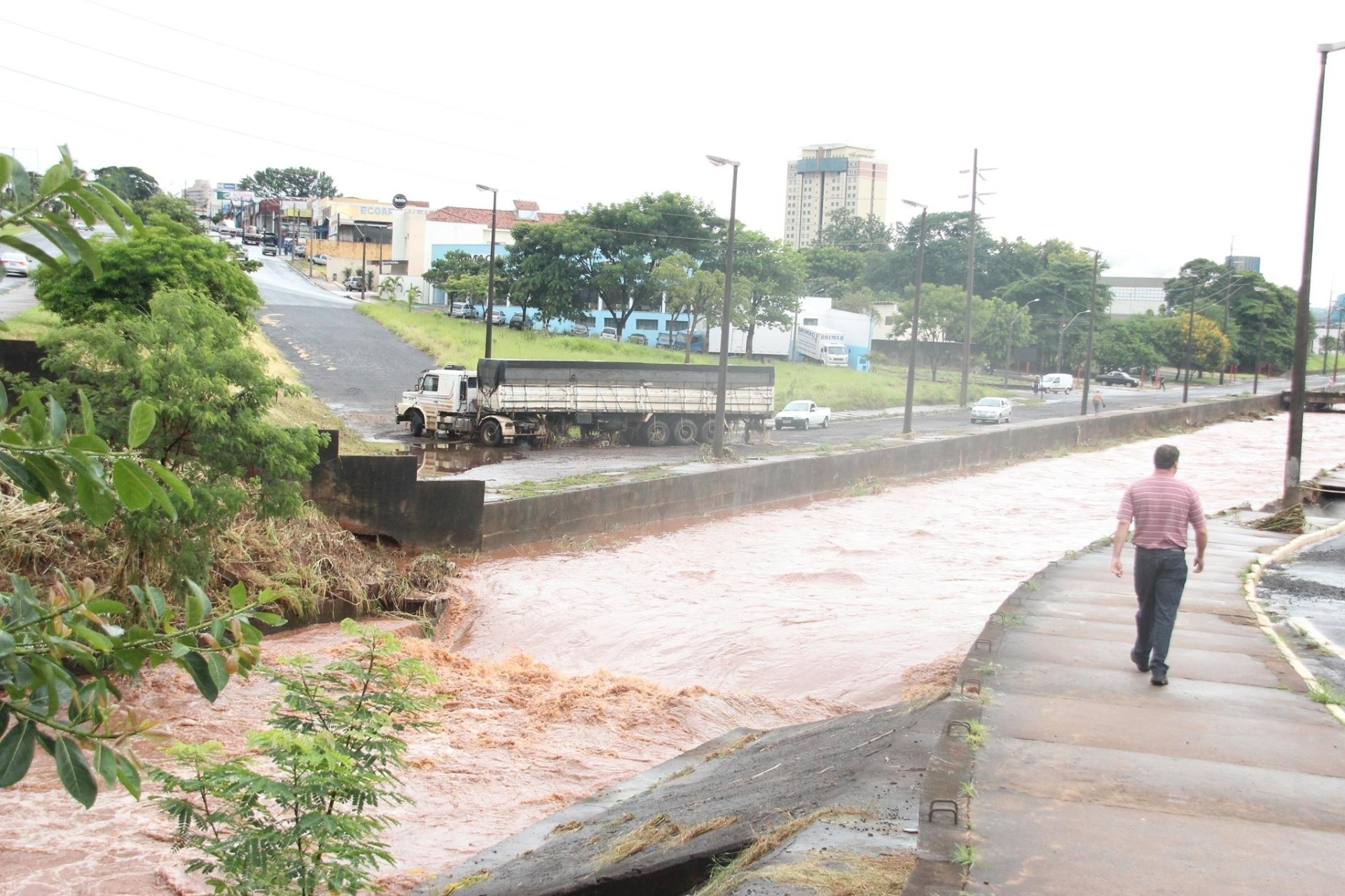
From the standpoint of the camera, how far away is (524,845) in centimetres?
840

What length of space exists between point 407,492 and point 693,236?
167ft

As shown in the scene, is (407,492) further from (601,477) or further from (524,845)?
(524,845)

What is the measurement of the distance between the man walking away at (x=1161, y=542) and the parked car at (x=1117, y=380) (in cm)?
8735

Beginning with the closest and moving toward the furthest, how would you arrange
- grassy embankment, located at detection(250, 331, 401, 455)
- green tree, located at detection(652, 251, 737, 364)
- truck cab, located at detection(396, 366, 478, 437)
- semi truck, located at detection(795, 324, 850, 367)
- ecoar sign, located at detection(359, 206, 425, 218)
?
grassy embankment, located at detection(250, 331, 401, 455)
truck cab, located at detection(396, 366, 478, 437)
green tree, located at detection(652, 251, 737, 364)
semi truck, located at detection(795, 324, 850, 367)
ecoar sign, located at detection(359, 206, 425, 218)

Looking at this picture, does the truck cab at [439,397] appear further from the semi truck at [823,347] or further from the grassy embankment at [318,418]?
the semi truck at [823,347]

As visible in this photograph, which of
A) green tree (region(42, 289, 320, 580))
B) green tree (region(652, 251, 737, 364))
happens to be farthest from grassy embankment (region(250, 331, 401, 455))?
green tree (region(652, 251, 737, 364))

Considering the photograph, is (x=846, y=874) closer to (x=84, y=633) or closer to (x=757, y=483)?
(x=84, y=633)

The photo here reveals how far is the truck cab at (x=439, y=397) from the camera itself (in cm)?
3412

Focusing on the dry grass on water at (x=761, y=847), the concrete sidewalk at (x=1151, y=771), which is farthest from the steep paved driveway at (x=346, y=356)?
the dry grass on water at (x=761, y=847)

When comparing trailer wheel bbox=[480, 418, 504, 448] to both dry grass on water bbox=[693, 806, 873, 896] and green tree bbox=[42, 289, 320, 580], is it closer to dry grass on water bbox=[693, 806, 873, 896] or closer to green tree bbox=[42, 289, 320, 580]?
green tree bbox=[42, 289, 320, 580]

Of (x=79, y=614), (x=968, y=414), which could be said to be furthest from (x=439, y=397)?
(x=79, y=614)

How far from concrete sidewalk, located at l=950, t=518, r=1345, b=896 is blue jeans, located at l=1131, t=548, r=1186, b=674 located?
0.30 metres

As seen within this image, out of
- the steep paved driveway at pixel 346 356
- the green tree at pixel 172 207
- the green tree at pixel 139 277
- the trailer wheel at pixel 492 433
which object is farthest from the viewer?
the green tree at pixel 172 207

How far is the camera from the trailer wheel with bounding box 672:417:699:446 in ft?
121
